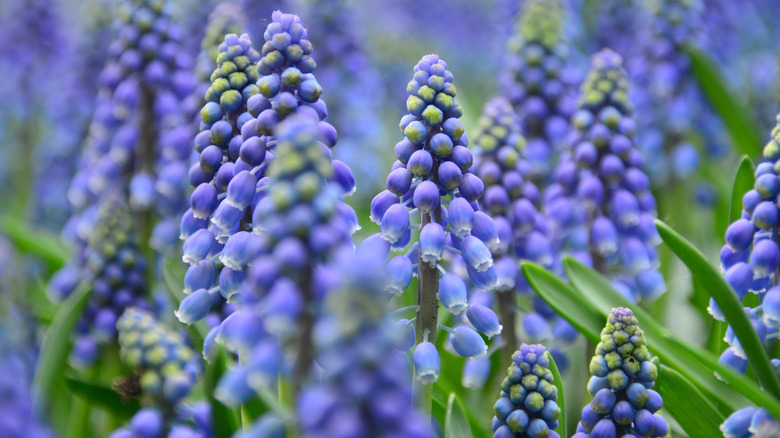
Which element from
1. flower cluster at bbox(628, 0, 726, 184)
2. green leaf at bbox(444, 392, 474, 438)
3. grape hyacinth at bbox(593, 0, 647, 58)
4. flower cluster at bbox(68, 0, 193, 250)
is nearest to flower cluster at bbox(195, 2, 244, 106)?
flower cluster at bbox(68, 0, 193, 250)

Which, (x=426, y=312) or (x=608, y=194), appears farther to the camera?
(x=608, y=194)

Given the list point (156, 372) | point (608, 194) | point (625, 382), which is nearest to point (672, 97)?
point (608, 194)

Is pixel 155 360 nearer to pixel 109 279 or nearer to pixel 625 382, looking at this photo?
pixel 625 382

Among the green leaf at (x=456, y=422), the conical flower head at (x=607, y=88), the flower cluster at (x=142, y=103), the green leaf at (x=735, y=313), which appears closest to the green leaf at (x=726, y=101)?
the conical flower head at (x=607, y=88)

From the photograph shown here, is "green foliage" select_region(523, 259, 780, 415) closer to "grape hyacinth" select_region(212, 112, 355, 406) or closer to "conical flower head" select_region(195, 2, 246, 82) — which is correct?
"grape hyacinth" select_region(212, 112, 355, 406)

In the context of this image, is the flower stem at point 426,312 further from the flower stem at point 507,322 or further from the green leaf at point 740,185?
the green leaf at point 740,185
